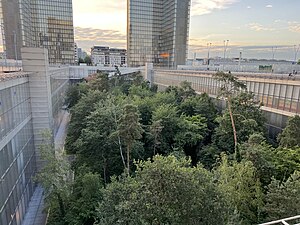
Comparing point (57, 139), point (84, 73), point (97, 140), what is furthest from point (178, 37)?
point (97, 140)

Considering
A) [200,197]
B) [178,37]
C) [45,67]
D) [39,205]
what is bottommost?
[39,205]

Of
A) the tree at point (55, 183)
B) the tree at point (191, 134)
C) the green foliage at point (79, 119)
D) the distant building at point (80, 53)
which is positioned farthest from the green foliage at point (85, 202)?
the distant building at point (80, 53)

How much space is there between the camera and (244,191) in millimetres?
10406

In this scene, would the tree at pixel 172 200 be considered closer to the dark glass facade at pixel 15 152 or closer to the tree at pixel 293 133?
the dark glass facade at pixel 15 152

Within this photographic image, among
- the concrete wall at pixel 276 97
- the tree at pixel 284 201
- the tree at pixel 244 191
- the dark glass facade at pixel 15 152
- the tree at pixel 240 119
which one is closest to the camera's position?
the tree at pixel 284 201

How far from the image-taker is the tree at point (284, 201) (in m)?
8.55

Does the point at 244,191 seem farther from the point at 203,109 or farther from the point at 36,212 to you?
the point at 203,109

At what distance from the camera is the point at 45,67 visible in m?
19.5

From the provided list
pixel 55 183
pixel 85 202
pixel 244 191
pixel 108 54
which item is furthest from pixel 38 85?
pixel 108 54

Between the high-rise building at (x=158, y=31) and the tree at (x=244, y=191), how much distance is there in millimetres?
83838

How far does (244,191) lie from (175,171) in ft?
16.6

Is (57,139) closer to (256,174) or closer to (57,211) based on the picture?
(57,211)

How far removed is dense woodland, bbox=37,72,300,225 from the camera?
6984 mm

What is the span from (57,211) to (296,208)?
39.5 ft
